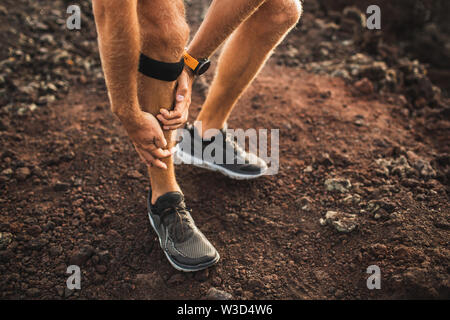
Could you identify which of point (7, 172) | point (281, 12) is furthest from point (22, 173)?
point (281, 12)

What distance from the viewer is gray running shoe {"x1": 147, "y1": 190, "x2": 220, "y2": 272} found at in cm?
199

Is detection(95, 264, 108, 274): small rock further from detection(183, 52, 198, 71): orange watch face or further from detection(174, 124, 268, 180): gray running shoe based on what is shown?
detection(183, 52, 198, 71): orange watch face

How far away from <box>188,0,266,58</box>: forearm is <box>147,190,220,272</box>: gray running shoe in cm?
85

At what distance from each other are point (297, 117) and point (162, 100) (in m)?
1.73

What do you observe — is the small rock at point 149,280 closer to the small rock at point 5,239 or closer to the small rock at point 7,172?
the small rock at point 5,239

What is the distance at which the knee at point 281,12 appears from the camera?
2.05m

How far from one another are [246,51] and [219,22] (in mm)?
320

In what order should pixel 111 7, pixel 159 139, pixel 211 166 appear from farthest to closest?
1. pixel 211 166
2. pixel 159 139
3. pixel 111 7

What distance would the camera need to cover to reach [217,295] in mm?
1918

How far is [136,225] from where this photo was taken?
226 centimetres

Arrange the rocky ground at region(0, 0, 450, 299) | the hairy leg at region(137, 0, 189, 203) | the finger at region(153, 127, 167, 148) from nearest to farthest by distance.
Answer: the hairy leg at region(137, 0, 189, 203) < the finger at region(153, 127, 167, 148) < the rocky ground at region(0, 0, 450, 299)

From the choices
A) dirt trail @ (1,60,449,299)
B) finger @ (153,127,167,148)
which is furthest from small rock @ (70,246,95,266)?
finger @ (153,127,167,148)

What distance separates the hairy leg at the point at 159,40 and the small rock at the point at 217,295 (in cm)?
100

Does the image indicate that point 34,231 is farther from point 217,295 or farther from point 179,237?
point 217,295
